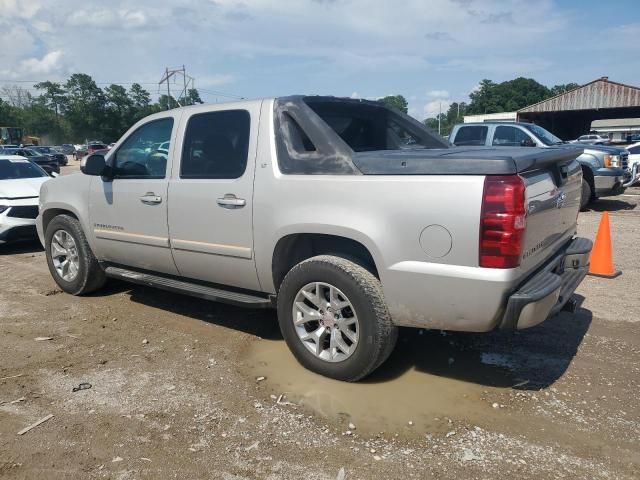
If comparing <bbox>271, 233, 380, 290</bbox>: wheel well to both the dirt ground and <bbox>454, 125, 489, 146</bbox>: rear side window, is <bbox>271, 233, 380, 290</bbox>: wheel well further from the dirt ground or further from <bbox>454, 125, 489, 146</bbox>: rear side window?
<bbox>454, 125, 489, 146</bbox>: rear side window

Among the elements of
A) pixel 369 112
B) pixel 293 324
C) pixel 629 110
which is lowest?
pixel 293 324

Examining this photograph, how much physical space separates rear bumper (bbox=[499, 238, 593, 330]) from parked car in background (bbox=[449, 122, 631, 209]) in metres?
7.35

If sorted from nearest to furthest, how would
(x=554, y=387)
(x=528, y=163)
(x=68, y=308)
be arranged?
(x=528, y=163) → (x=554, y=387) → (x=68, y=308)

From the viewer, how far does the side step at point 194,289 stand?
13.1 feet

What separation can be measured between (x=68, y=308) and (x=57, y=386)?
1.85 meters

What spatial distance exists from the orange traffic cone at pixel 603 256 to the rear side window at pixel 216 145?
448 cm

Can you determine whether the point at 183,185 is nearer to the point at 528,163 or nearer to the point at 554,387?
the point at 528,163

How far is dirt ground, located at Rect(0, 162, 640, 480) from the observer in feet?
9.08

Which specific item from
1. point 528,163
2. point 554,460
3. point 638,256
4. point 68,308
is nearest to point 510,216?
point 528,163

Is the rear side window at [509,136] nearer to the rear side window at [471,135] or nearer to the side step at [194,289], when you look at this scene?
the rear side window at [471,135]

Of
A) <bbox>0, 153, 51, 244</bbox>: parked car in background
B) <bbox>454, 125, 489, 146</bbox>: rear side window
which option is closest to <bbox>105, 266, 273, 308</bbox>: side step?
<bbox>0, 153, 51, 244</bbox>: parked car in background

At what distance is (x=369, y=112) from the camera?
15.2 ft

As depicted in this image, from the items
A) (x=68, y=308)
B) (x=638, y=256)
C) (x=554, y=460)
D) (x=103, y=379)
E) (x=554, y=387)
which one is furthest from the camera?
(x=638, y=256)

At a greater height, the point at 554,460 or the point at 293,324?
the point at 293,324
